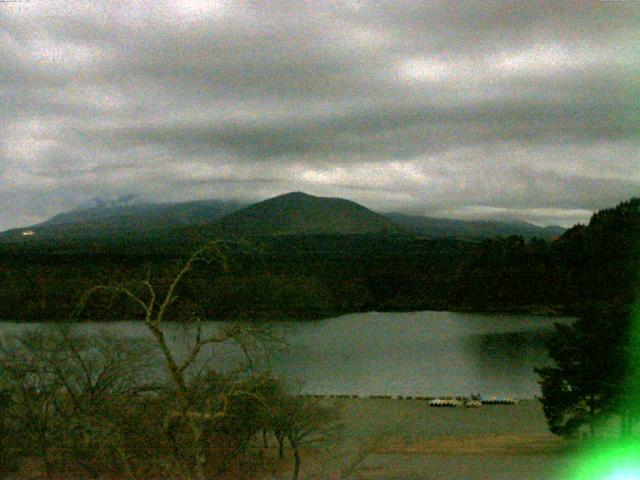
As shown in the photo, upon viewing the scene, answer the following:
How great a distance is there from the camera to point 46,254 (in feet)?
168

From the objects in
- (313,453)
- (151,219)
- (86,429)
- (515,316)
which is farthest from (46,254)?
(151,219)

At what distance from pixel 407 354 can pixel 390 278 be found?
2474 cm

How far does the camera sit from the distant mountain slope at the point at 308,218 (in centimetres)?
10538

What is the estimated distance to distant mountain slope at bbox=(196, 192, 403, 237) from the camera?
105m

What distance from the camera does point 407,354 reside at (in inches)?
1073

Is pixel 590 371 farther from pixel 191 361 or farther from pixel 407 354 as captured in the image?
pixel 407 354

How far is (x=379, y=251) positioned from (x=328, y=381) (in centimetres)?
5372

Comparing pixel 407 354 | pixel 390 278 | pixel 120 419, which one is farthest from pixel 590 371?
pixel 390 278

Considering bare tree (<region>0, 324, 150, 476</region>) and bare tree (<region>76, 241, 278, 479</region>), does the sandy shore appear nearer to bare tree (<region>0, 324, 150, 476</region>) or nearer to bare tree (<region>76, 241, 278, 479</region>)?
bare tree (<region>76, 241, 278, 479</region>)

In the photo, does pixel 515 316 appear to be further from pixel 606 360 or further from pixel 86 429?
pixel 86 429

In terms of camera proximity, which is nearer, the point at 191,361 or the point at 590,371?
the point at 191,361

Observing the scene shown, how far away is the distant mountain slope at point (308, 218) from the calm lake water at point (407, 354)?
6336 cm

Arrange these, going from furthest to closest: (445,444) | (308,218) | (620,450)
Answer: (308,218)
(445,444)
(620,450)

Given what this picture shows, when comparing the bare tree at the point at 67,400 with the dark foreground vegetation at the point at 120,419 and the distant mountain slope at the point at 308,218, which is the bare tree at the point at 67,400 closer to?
the dark foreground vegetation at the point at 120,419
